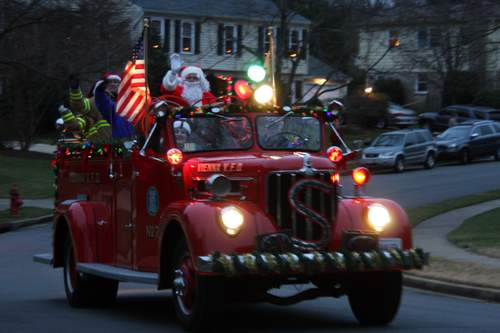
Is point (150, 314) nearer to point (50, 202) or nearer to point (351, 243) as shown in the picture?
point (351, 243)

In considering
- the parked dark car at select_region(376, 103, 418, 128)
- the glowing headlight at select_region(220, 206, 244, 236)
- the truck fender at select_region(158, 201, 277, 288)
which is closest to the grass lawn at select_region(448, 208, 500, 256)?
the truck fender at select_region(158, 201, 277, 288)

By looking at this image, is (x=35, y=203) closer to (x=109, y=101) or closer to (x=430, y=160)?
(x=430, y=160)

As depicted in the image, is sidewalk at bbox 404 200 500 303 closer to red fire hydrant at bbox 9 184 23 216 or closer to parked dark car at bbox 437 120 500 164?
red fire hydrant at bbox 9 184 23 216

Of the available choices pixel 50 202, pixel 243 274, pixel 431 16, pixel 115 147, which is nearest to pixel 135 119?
pixel 115 147

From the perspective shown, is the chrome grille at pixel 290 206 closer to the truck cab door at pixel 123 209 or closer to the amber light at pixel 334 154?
the amber light at pixel 334 154

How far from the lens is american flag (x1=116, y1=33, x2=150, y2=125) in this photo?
11.5 meters

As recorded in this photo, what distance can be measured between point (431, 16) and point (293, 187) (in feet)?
45.8

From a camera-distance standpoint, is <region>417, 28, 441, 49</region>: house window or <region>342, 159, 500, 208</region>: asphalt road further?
<region>342, 159, 500, 208</region>: asphalt road

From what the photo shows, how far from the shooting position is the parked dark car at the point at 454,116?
174ft

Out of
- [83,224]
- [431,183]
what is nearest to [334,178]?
[83,224]

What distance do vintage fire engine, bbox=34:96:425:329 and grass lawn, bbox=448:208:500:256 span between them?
7.24m

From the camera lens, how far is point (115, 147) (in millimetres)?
11883

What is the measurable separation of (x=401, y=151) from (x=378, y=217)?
29.0 metres

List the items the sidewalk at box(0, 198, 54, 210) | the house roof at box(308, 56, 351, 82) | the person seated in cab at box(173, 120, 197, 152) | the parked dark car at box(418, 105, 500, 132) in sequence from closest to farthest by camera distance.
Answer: the person seated in cab at box(173, 120, 197, 152) → the sidewalk at box(0, 198, 54, 210) → the house roof at box(308, 56, 351, 82) → the parked dark car at box(418, 105, 500, 132)
